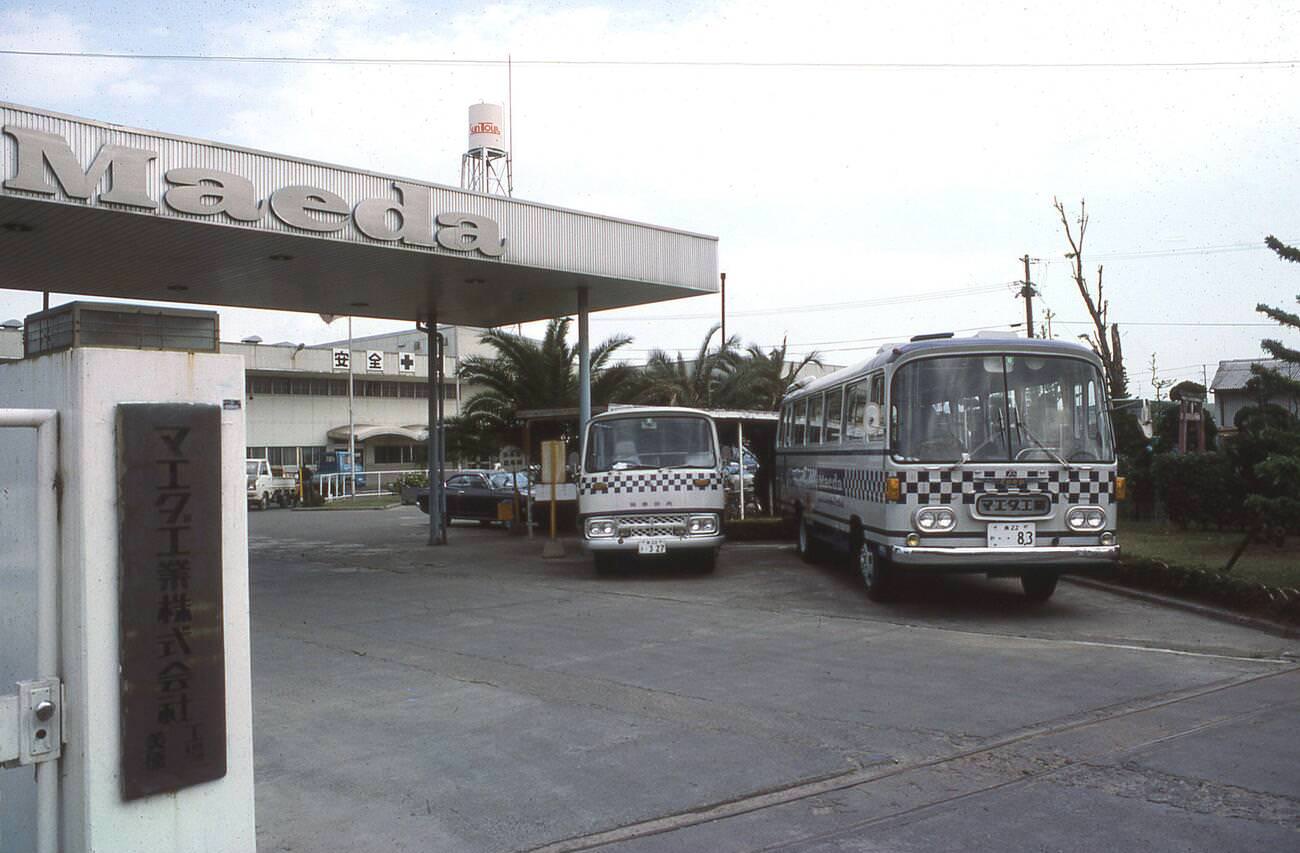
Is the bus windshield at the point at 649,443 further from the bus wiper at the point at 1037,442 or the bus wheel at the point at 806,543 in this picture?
the bus wiper at the point at 1037,442

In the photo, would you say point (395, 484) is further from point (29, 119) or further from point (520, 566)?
point (29, 119)

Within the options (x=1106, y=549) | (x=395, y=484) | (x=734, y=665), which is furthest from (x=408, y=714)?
(x=395, y=484)

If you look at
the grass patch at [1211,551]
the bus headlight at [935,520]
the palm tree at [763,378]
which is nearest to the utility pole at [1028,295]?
the palm tree at [763,378]

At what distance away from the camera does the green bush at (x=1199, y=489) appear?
18.0 metres

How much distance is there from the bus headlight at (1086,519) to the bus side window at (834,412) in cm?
337

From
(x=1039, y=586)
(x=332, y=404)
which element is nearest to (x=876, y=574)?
(x=1039, y=586)

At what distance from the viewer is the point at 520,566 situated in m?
16.5

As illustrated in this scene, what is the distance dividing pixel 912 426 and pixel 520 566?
25.2 feet

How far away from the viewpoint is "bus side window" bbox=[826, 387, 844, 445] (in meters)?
13.3

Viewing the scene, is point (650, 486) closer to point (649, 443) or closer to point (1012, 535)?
point (649, 443)

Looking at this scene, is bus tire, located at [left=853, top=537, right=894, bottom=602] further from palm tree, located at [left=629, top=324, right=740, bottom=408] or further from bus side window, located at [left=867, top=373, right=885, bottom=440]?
palm tree, located at [left=629, top=324, right=740, bottom=408]

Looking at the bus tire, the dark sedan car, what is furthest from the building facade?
the bus tire

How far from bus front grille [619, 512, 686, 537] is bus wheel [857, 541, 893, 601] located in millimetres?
2933

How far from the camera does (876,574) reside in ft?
38.3
